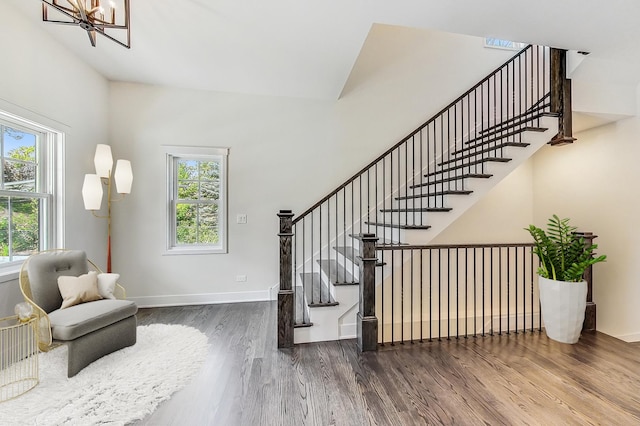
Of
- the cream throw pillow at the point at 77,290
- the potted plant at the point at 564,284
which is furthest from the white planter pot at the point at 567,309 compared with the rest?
the cream throw pillow at the point at 77,290

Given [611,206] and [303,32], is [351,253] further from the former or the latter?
[611,206]

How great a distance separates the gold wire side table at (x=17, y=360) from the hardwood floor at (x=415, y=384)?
1044 millimetres

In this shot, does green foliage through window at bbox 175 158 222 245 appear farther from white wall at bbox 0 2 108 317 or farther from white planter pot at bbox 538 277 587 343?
white planter pot at bbox 538 277 587 343

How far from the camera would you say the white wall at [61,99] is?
2361 mm

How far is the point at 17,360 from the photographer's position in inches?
87.7

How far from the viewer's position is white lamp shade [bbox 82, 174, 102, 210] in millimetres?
2960

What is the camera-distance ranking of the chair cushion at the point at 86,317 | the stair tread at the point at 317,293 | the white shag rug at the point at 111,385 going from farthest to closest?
the stair tread at the point at 317,293
the chair cushion at the point at 86,317
the white shag rug at the point at 111,385

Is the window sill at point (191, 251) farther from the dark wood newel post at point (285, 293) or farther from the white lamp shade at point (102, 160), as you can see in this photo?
the dark wood newel post at point (285, 293)

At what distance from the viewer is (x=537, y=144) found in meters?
3.28

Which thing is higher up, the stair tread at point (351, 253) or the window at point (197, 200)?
the window at point (197, 200)

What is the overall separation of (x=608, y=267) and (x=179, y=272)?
5.52 meters

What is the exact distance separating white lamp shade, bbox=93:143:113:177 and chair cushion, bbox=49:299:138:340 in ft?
5.02

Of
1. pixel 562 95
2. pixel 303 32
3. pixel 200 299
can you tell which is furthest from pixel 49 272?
pixel 562 95

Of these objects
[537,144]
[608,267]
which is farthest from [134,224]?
[608,267]
